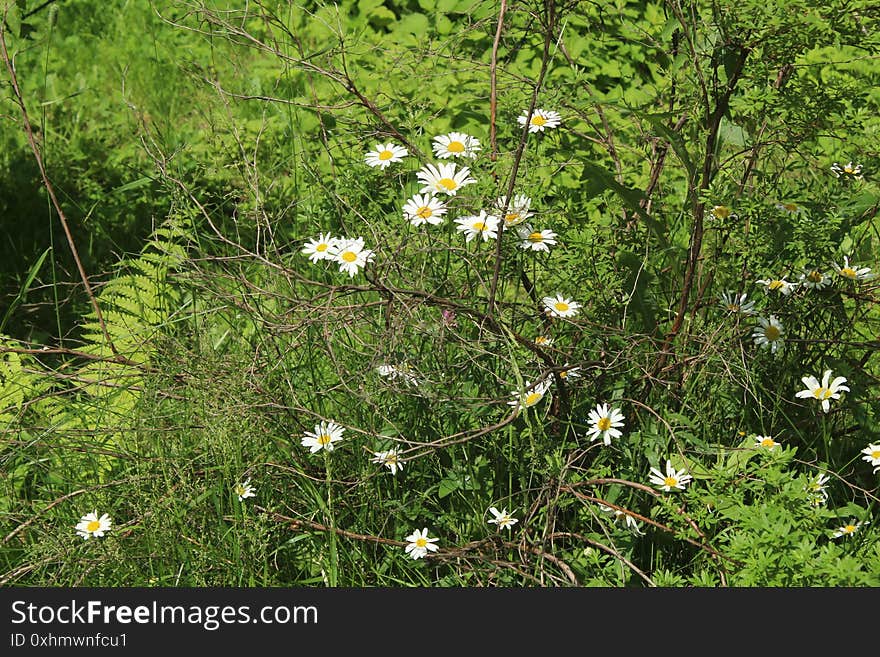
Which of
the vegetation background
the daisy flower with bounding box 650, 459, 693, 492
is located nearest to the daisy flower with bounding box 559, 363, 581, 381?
the vegetation background

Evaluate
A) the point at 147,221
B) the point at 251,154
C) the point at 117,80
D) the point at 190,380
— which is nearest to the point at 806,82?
the point at 190,380

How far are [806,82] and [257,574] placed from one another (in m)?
1.76

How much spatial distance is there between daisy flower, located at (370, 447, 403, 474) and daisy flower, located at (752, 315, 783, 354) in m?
0.91

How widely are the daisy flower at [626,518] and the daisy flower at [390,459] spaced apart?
470mm

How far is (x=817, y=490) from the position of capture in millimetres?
2307

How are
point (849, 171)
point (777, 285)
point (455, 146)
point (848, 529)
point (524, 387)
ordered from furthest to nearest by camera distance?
point (849, 171) → point (455, 146) → point (777, 285) → point (848, 529) → point (524, 387)

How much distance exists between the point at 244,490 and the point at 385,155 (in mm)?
971

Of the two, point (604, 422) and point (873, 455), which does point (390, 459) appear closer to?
point (604, 422)

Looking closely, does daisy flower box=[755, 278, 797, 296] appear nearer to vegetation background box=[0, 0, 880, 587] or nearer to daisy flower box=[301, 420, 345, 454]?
vegetation background box=[0, 0, 880, 587]

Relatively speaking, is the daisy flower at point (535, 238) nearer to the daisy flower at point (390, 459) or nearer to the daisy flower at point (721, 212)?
the daisy flower at point (721, 212)

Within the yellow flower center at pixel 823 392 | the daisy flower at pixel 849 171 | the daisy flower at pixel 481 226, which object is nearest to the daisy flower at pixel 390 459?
the daisy flower at pixel 481 226

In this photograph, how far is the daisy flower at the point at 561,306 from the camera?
2.49 metres

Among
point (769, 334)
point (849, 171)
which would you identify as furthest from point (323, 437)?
point (849, 171)

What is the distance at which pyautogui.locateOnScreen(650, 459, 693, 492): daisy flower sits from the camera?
2.30m
